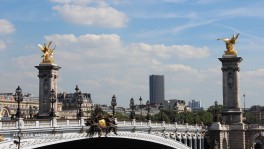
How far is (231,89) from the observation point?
92.2 metres

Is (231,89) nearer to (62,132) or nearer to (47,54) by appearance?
(47,54)

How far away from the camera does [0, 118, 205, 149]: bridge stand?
34.6 metres

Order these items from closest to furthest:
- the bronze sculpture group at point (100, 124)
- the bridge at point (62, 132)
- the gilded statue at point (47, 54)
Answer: the bridge at point (62, 132)
the bronze sculpture group at point (100, 124)
the gilded statue at point (47, 54)

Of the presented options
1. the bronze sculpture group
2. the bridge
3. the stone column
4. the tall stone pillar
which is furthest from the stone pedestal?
the bronze sculpture group

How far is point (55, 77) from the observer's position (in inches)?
3659

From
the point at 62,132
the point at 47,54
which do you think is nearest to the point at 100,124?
the point at 62,132

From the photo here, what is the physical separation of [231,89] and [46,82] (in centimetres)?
2860

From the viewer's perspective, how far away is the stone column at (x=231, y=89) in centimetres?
9038

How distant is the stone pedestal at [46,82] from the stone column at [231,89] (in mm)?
26050

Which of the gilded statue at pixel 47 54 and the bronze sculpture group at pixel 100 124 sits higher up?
the gilded statue at pixel 47 54

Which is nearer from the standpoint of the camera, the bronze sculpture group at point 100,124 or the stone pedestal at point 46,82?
the bronze sculpture group at point 100,124

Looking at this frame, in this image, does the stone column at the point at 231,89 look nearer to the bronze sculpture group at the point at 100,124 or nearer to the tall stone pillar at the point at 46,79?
the tall stone pillar at the point at 46,79

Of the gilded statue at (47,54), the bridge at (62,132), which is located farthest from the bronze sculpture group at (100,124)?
the gilded statue at (47,54)

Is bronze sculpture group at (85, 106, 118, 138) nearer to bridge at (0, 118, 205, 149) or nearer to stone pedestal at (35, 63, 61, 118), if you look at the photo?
bridge at (0, 118, 205, 149)
